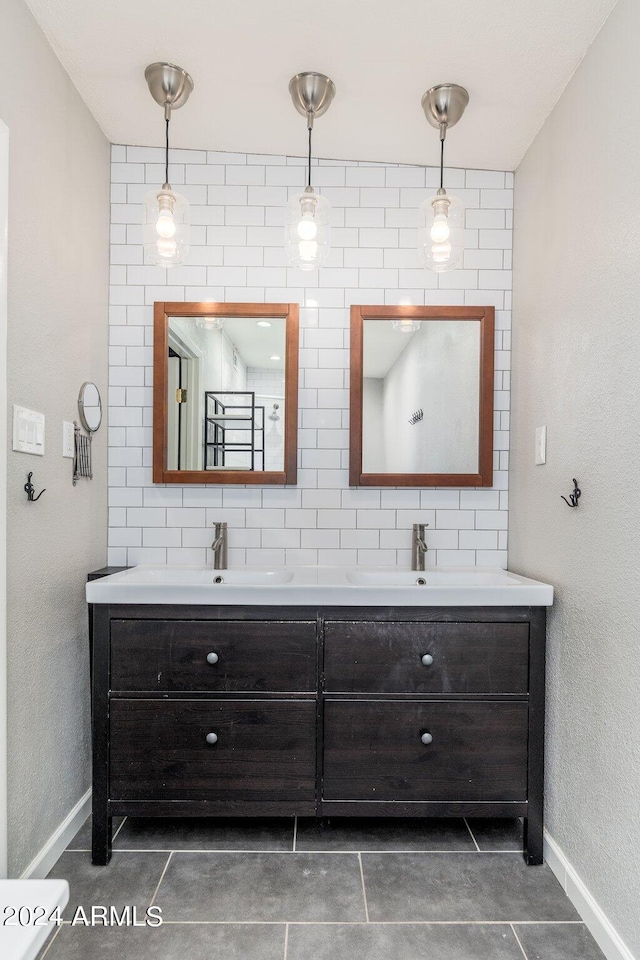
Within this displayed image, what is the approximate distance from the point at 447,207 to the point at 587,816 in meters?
1.83

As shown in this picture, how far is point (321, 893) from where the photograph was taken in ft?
5.88

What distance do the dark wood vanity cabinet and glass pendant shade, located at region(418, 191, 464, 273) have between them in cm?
111

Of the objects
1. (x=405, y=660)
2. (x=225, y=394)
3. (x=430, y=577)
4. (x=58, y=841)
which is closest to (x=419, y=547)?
(x=430, y=577)

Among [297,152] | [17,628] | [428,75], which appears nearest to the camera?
[17,628]

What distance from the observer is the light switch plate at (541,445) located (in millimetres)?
2113

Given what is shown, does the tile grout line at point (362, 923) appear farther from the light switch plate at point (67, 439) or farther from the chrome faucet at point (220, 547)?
the light switch plate at point (67, 439)

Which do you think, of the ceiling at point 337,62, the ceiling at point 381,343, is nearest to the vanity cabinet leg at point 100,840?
the ceiling at point 381,343

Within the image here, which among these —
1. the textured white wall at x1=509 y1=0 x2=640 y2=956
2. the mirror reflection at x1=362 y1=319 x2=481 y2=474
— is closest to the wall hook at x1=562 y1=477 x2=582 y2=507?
the textured white wall at x1=509 y1=0 x2=640 y2=956

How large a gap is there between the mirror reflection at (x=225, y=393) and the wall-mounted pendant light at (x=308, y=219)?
0.54 meters

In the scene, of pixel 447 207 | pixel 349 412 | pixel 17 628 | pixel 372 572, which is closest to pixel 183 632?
pixel 17 628

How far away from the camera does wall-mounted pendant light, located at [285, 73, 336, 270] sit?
6.26 feet

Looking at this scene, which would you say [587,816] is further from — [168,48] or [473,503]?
[168,48]

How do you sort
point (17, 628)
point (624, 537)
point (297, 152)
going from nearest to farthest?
1. point (624, 537)
2. point (17, 628)
3. point (297, 152)

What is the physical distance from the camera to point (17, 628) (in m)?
1.73
